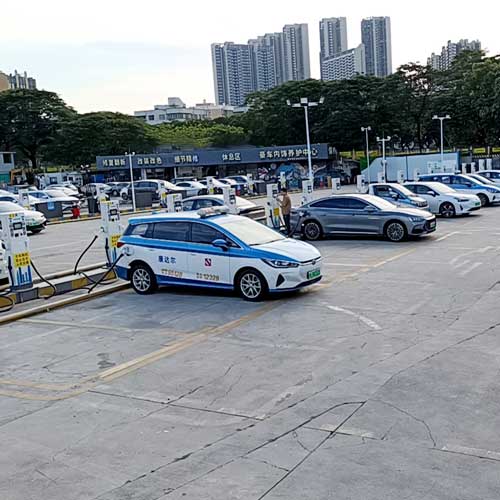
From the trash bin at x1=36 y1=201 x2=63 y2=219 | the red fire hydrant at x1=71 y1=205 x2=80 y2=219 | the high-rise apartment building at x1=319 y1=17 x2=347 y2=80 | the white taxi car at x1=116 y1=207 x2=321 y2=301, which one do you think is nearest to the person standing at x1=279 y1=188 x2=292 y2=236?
the white taxi car at x1=116 y1=207 x2=321 y2=301

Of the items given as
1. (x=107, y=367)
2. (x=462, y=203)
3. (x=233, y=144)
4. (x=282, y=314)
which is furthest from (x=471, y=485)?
(x=233, y=144)

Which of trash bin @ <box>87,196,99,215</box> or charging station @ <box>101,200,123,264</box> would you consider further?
trash bin @ <box>87,196,99,215</box>

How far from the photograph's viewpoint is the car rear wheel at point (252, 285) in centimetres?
1231

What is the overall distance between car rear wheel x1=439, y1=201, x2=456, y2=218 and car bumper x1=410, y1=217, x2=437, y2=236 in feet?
20.3

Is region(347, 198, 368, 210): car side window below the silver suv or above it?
above

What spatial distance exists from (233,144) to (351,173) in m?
18.6

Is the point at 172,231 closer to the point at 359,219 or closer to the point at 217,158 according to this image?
the point at 359,219


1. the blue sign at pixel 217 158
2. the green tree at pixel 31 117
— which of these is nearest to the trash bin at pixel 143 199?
the blue sign at pixel 217 158

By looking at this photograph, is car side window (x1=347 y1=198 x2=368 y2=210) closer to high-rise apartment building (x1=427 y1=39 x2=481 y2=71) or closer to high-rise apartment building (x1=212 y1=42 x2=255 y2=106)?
high-rise apartment building (x1=427 y1=39 x2=481 y2=71)

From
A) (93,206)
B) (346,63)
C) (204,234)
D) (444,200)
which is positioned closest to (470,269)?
(204,234)

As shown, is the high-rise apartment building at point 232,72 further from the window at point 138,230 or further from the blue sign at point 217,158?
the window at point 138,230

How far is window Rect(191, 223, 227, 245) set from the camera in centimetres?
1287

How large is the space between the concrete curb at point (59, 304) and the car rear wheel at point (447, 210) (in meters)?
15.3

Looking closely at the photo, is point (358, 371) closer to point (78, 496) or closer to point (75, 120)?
point (78, 496)
